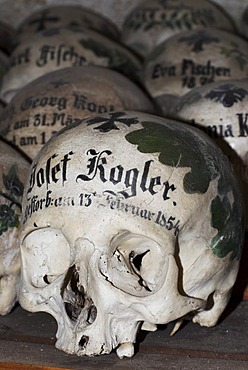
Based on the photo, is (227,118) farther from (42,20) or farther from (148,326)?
(42,20)

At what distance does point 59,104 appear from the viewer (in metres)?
1.44

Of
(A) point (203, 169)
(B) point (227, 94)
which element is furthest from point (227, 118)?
(A) point (203, 169)

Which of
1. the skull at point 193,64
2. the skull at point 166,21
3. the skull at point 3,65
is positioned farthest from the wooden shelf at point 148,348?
the skull at point 166,21

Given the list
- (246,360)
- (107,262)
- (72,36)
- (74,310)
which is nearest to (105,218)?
(107,262)

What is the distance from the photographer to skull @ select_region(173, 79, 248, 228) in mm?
1351

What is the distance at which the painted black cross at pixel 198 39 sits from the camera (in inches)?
65.8

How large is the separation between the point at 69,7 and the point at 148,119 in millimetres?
1148

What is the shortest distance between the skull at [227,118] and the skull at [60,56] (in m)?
0.40

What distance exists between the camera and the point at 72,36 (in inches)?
69.7

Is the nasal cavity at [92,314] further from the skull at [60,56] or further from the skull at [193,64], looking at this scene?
the skull at [60,56]

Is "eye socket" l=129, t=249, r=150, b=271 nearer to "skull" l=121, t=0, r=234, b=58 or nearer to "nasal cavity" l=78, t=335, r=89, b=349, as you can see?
"nasal cavity" l=78, t=335, r=89, b=349

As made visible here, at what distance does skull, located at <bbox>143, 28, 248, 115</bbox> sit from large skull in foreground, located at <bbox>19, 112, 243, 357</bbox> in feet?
1.68

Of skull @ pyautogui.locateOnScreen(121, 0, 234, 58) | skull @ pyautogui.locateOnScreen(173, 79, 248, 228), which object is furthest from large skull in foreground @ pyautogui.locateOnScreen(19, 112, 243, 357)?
skull @ pyautogui.locateOnScreen(121, 0, 234, 58)

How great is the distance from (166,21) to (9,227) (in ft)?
3.21
